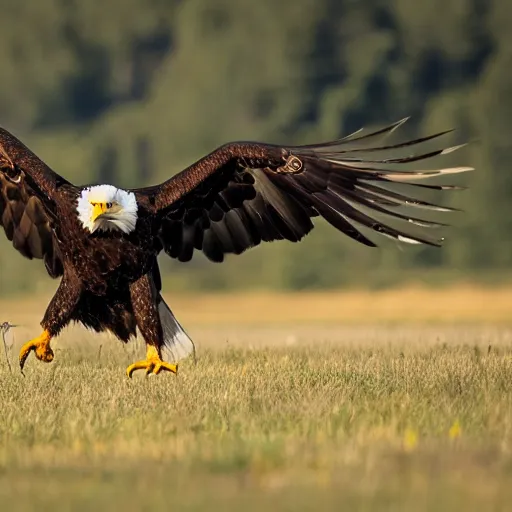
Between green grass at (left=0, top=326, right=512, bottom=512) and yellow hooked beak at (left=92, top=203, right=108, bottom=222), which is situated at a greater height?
yellow hooked beak at (left=92, top=203, right=108, bottom=222)

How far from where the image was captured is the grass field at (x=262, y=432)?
19.4 feet

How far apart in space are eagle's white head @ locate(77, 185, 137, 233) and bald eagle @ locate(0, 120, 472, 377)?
0.03ft

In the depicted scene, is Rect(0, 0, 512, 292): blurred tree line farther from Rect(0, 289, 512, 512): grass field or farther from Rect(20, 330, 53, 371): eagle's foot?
Rect(20, 330, 53, 371): eagle's foot

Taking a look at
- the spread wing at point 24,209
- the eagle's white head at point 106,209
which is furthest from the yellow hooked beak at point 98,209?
the spread wing at point 24,209

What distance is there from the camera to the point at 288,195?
11.0m

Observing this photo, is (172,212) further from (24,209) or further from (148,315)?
(24,209)

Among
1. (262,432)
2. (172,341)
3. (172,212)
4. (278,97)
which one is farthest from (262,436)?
(278,97)

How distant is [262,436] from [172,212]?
160 inches

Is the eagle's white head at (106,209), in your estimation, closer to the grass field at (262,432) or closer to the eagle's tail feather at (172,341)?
the grass field at (262,432)

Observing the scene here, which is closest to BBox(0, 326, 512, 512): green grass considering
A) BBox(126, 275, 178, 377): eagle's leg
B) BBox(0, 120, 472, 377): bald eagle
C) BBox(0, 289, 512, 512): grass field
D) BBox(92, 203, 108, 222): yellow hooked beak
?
BBox(0, 289, 512, 512): grass field

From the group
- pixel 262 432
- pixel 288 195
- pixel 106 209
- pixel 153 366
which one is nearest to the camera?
pixel 262 432

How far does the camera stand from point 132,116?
57.3 meters

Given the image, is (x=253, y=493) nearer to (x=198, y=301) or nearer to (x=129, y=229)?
(x=129, y=229)

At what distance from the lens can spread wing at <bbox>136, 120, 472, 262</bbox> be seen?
10.4m
